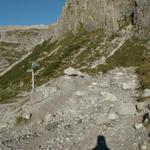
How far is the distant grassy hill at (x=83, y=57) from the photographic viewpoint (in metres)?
88.4

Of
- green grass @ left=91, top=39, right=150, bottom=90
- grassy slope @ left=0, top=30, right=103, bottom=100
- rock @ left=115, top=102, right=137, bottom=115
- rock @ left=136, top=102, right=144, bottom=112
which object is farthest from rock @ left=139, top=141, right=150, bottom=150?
grassy slope @ left=0, top=30, right=103, bottom=100

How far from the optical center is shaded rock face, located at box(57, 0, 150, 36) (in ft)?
370

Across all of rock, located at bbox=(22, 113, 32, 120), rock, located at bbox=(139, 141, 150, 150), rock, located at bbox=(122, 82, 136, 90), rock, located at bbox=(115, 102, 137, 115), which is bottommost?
rock, located at bbox=(139, 141, 150, 150)

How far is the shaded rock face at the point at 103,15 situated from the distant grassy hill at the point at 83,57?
506 cm

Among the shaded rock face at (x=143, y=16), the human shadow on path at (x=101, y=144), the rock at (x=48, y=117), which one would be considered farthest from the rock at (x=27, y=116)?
the shaded rock face at (x=143, y=16)

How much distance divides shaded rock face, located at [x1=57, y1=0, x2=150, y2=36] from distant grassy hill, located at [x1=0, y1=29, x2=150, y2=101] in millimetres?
5064

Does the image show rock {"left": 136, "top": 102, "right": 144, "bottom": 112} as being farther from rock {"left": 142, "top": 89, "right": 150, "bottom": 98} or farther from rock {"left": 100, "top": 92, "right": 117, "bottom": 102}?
rock {"left": 142, "top": 89, "right": 150, "bottom": 98}

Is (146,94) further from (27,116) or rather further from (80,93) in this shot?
(27,116)

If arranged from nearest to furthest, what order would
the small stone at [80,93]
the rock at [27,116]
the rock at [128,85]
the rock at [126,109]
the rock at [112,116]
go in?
the rock at [112,116] < the rock at [126,109] < the rock at [27,116] < the small stone at [80,93] < the rock at [128,85]

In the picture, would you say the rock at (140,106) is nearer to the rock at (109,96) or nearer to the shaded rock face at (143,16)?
the rock at (109,96)

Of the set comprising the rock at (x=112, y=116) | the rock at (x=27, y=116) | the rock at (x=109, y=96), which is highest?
the rock at (x=109, y=96)

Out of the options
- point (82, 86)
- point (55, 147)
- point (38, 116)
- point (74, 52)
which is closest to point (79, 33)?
point (74, 52)

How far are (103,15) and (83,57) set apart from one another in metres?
34.2

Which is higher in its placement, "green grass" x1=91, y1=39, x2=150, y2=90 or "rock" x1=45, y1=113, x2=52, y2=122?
"green grass" x1=91, y1=39, x2=150, y2=90
